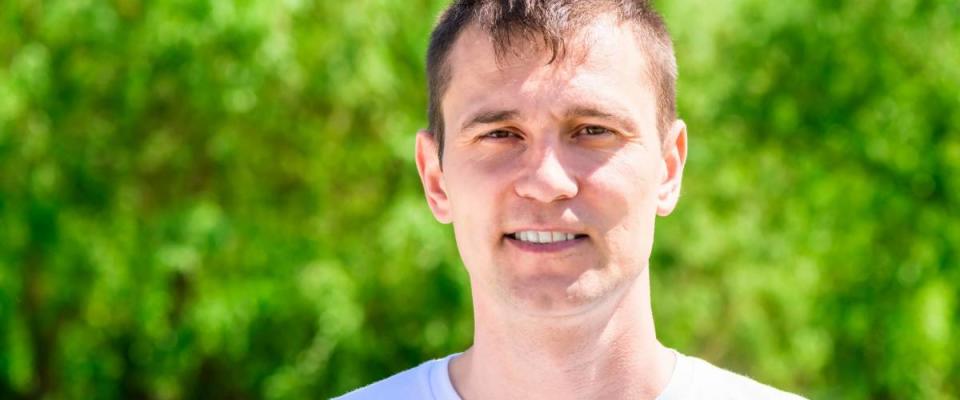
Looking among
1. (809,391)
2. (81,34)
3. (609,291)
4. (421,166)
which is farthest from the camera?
(809,391)

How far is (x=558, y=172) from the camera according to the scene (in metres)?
1.55

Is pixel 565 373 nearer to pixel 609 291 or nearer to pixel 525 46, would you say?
pixel 609 291

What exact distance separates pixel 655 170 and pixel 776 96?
12.9 feet

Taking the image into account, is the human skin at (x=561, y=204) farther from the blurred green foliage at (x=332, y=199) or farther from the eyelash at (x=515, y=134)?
the blurred green foliage at (x=332, y=199)

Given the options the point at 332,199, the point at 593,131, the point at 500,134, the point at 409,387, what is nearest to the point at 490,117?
the point at 500,134

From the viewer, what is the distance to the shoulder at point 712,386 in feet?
5.59

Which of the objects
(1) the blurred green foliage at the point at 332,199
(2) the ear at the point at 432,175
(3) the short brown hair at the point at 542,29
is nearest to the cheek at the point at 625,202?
(3) the short brown hair at the point at 542,29

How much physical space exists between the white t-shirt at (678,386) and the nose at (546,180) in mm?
352

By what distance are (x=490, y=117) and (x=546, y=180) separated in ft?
0.41

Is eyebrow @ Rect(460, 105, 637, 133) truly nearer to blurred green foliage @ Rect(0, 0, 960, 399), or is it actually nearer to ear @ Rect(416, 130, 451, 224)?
ear @ Rect(416, 130, 451, 224)

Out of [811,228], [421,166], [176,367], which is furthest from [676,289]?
[421,166]

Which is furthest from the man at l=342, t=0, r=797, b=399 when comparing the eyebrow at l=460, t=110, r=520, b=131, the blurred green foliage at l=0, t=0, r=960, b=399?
the blurred green foliage at l=0, t=0, r=960, b=399

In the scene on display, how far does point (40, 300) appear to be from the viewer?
5062 millimetres

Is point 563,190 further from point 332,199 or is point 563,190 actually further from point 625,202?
point 332,199
